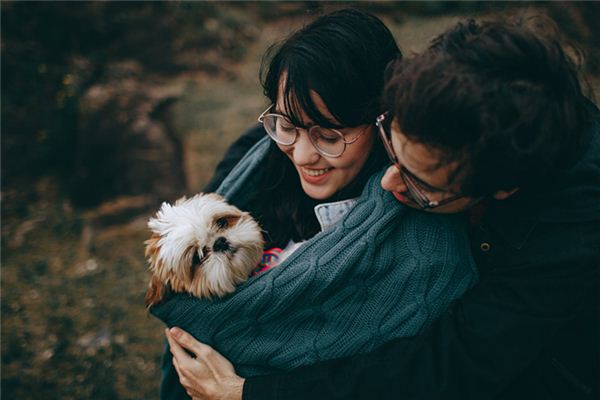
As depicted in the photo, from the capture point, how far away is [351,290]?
6.12 feet

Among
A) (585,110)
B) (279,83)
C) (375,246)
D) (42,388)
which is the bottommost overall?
(42,388)

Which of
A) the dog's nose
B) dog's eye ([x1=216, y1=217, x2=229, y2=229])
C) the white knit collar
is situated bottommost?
the white knit collar

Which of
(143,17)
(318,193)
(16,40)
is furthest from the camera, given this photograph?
(143,17)

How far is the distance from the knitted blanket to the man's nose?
0.13 meters

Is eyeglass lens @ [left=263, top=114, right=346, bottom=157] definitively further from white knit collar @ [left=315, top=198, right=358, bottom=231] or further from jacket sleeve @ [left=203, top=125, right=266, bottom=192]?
jacket sleeve @ [left=203, top=125, right=266, bottom=192]

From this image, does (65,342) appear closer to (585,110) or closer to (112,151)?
(112,151)

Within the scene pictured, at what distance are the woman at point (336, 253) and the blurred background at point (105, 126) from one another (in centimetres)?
244

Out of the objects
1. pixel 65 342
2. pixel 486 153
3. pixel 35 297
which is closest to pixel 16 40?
pixel 35 297

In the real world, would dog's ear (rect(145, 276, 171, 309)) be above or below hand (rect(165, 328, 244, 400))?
above

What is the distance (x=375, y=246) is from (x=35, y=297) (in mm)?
3531

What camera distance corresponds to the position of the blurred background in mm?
4434

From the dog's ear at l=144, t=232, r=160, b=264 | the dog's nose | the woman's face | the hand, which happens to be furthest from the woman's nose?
the hand

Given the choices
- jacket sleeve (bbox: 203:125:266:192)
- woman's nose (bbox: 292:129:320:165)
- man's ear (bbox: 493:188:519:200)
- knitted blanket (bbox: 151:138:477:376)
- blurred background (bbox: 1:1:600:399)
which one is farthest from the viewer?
blurred background (bbox: 1:1:600:399)

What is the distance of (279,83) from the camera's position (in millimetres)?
2020
